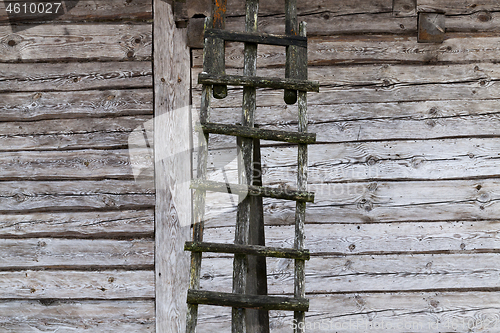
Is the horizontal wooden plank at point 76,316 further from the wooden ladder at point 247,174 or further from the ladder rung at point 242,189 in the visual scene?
the ladder rung at point 242,189

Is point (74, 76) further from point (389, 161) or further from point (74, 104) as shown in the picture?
point (389, 161)

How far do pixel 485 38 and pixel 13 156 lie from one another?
12.0 feet

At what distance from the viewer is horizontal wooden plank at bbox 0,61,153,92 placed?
286cm

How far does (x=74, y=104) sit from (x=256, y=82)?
1728mm

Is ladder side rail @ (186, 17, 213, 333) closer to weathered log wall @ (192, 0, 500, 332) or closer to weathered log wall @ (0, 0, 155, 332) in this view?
weathered log wall @ (192, 0, 500, 332)

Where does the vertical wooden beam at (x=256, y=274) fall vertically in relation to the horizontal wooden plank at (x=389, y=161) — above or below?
below

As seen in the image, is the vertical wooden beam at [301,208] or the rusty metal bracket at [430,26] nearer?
the vertical wooden beam at [301,208]

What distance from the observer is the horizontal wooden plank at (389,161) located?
9.04 feet

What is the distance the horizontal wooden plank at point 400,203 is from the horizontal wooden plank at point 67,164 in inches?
30.6

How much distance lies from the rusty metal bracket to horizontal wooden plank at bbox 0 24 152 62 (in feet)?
6.63

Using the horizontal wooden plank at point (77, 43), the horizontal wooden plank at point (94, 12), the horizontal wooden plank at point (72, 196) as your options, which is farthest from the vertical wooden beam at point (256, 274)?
the horizontal wooden plank at point (94, 12)

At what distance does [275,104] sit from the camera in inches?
110

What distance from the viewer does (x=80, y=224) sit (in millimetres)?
2830

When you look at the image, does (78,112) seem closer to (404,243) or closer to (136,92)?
(136,92)
